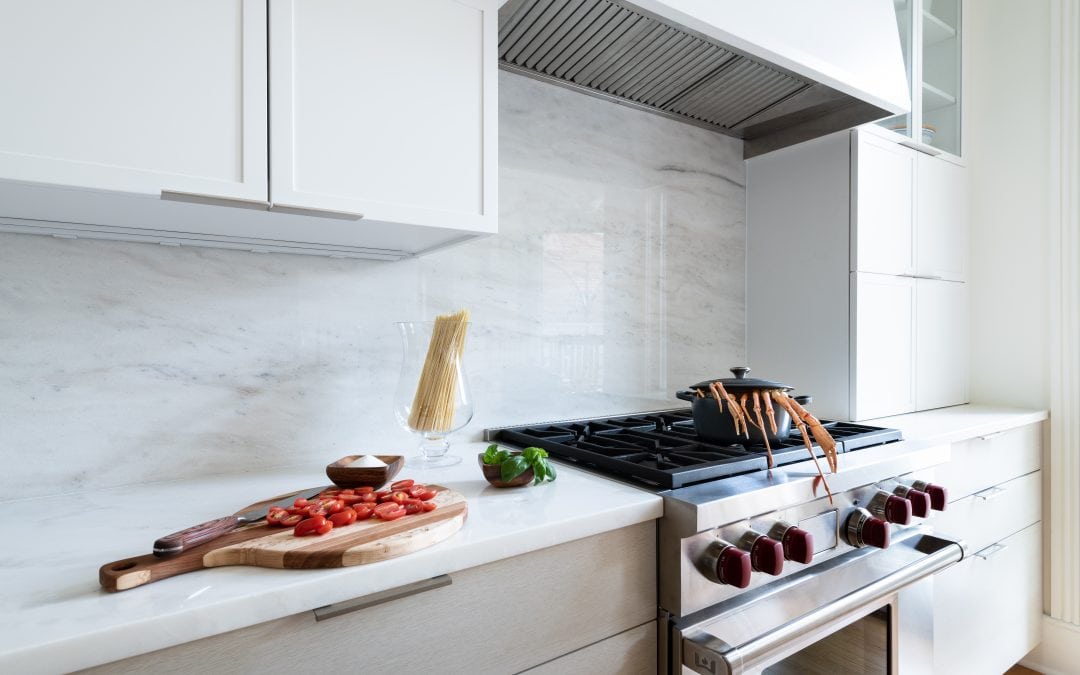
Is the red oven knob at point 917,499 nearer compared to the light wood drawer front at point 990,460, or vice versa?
the red oven knob at point 917,499

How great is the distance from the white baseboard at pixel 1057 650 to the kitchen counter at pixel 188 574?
87.5 inches

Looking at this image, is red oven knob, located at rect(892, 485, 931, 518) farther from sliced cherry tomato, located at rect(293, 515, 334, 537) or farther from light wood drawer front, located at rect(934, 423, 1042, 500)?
sliced cherry tomato, located at rect(293, 515, 334, 537)

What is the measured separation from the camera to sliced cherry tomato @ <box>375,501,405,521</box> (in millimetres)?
842

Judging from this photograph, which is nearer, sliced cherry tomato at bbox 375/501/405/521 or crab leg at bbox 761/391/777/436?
sliced cherry tomato at bbox 375/501/405/521

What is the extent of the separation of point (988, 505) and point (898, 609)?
0.80 meters

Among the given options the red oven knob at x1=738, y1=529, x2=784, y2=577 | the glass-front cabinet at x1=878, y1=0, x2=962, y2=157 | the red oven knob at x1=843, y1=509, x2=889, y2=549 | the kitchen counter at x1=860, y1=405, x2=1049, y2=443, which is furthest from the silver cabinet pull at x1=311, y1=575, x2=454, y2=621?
the glass-front cabinet at x1=878, y1=0, x2=962, y2=157

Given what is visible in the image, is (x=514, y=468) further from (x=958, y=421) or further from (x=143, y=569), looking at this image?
(x=958, y=421)

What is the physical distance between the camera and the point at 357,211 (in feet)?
3.35

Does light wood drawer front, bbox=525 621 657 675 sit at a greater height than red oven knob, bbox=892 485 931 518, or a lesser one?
lesser

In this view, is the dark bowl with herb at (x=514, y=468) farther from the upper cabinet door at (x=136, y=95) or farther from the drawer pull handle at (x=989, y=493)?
the drawer pull handle at (x=989, y=493)

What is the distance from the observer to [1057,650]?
86.0 inches

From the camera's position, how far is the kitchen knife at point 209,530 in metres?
0.70

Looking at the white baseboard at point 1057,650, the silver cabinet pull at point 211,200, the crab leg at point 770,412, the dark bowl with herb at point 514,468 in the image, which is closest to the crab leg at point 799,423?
the crab leg at point 770,412

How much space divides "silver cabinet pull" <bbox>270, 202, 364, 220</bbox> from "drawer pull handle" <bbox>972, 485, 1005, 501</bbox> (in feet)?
6.31
